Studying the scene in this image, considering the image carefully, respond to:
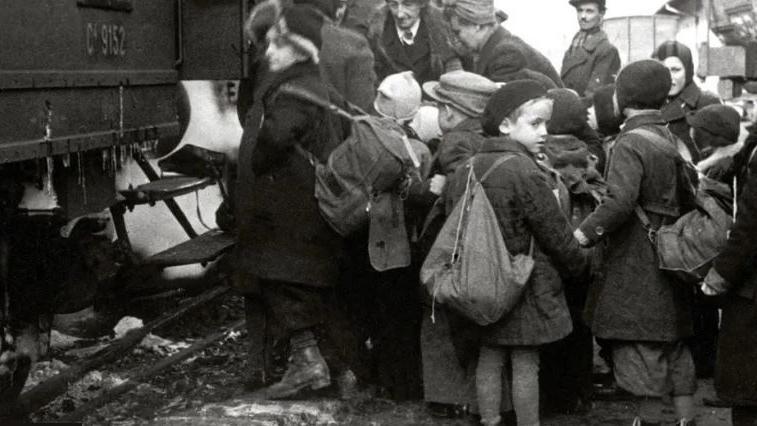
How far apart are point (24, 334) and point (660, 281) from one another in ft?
10.1

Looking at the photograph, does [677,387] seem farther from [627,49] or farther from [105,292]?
[627,49]

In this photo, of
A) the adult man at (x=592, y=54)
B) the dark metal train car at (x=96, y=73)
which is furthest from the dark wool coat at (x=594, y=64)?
the dark metal train car at (x=96, y=73)

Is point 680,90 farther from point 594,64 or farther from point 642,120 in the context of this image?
point 642,120

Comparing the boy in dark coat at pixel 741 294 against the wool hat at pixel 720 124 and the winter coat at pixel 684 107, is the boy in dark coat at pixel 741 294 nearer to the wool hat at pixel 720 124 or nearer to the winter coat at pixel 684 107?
the wool hat at pixel 720 124

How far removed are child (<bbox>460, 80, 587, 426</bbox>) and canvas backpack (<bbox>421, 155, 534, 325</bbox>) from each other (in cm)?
6

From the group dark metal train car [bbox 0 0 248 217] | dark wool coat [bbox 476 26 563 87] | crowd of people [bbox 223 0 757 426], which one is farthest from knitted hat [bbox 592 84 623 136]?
dark metal train car [bbox 0 0 248 217]

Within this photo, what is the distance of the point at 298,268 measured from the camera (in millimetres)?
5598

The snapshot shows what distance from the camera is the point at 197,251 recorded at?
25.7 ft

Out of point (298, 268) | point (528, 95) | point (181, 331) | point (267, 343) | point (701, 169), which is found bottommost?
point (181, 331)

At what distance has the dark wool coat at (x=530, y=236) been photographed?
4852 mm

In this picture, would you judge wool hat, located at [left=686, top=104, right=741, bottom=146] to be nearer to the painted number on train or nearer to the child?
the child

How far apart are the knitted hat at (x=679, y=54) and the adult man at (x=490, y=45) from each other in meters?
0.68

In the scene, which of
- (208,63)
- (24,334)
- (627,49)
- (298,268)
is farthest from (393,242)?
(627,49)

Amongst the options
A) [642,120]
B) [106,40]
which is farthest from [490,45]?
[106,40]
